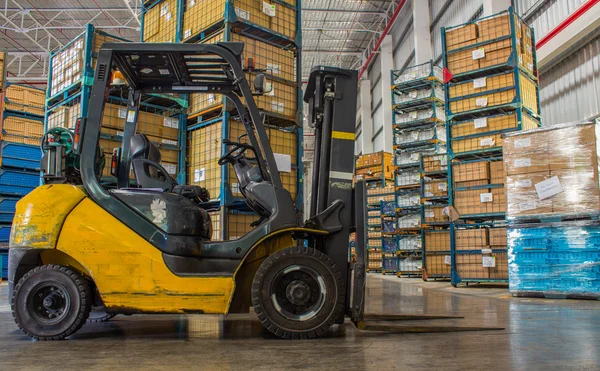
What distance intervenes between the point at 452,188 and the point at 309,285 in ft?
21.3

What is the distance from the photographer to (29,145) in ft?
39.1

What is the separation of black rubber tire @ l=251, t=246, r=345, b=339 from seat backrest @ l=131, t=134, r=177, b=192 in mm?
1150

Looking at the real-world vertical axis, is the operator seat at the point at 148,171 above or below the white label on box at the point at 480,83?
below

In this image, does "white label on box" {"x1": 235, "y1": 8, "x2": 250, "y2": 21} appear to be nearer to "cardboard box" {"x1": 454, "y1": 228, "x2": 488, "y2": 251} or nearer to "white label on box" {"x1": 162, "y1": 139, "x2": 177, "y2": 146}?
"white label on box" {"x1": 162, "y1": 139, "x2": 177, "y2": 146}

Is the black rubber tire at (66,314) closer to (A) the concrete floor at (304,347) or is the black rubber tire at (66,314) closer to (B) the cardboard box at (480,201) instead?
(A) the concrete floor at (304,347)

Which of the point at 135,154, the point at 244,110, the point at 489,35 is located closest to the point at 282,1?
the point at 244,110

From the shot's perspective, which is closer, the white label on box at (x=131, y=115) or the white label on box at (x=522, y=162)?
the white label on box at (x=131, y=115)

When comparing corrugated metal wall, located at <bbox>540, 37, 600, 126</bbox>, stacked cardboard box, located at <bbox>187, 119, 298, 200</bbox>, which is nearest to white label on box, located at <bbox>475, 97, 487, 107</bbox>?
corrugated metal wall, located at <bbox>540, 37, 600, 126</bbox>

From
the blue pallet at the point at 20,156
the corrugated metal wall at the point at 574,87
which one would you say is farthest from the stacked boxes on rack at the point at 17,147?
the corrugated metal wall at the point at 574,87

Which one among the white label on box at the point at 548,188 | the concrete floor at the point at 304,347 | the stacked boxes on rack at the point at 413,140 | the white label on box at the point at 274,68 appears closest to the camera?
the concrete floor at the point at 304,347

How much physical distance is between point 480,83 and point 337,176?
646cm

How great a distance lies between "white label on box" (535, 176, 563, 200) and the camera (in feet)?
22.4

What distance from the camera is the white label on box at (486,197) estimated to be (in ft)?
28.6

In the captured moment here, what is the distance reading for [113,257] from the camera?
3.47m
